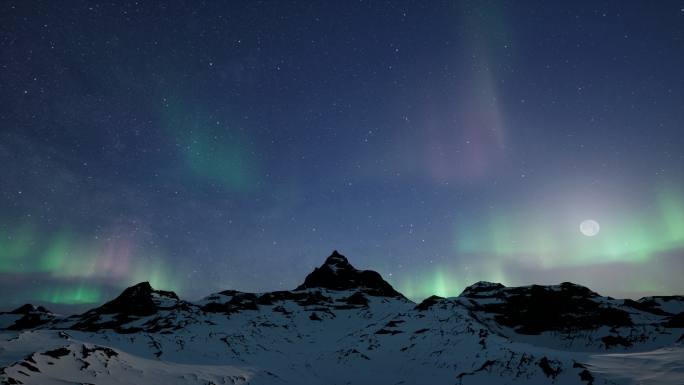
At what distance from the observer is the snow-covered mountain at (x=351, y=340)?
5044 centimetres

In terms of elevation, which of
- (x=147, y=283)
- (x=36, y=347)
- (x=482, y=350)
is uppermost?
(x=147, y=283)

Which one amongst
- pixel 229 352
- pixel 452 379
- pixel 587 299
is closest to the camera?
pixel 452 379

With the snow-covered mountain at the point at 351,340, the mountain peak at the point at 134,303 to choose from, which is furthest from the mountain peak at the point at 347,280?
the mountain peak at the point at 134,303

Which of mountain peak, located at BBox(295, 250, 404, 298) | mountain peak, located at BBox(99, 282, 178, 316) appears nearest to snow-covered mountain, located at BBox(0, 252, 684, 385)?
mountain peak, located at BBox(99, 282, 178, 316)

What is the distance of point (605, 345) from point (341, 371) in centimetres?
7206

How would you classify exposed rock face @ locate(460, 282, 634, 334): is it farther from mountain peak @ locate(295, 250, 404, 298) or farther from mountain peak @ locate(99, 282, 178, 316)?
mountain peak @ locate(99, 282, 178, 316)

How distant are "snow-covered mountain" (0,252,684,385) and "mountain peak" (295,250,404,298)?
902 cm

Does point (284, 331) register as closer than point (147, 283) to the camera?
Yes

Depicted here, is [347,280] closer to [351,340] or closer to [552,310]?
[351,340]

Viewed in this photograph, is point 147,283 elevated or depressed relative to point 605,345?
elevated

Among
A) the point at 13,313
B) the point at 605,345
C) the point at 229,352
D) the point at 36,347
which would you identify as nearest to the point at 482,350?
the point at 605,345

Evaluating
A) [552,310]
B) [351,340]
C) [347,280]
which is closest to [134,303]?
[351,340]

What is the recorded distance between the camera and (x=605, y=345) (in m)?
87.2

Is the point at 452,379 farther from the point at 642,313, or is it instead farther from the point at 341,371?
the point at 642,313
